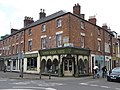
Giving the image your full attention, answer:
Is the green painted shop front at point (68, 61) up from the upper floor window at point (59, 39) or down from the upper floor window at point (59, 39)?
down

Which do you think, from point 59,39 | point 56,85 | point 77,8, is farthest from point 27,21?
point 56,85

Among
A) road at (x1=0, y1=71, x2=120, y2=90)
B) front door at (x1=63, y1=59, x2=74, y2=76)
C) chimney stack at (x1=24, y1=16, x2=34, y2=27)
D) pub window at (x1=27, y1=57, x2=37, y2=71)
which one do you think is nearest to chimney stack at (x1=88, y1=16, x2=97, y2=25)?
front door at (x1=63, y1=59, x2=74, y2=76)

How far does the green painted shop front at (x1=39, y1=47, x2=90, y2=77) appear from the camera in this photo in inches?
1105

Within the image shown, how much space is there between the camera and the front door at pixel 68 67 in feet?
93.4

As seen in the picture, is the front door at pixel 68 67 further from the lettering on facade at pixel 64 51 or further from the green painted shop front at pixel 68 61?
the lettering on facade at pixel 64 51

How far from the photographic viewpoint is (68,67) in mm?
28656

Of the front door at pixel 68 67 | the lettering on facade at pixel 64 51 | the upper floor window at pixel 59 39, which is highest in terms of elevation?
the upper floor window at pixel 59 39

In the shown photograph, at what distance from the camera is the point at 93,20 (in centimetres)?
3438

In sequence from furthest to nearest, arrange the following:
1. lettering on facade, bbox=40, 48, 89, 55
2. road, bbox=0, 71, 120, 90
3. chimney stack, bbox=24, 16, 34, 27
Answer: chimney stack, bbox=24, 16, 34, 27
lettering on facade, bbox=40, 48, 89, 55
road, bbox=0, 71, 120, 90

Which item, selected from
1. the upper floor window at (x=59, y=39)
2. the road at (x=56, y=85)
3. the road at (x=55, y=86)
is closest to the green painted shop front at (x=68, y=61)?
the upper floor window at (x=59, y=39)

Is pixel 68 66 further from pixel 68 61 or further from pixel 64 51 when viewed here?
pixel 64 51

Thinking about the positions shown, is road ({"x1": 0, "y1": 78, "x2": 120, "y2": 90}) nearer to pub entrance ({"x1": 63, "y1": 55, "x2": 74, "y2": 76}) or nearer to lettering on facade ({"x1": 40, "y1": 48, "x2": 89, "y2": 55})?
lettering on facade ({"x1": 40, "y1": 48, "x2": 89, "y2": 55})

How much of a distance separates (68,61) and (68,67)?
75cm

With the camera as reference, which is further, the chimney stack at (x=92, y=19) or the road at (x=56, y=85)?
the chimney stack at (x=92, y=19)
